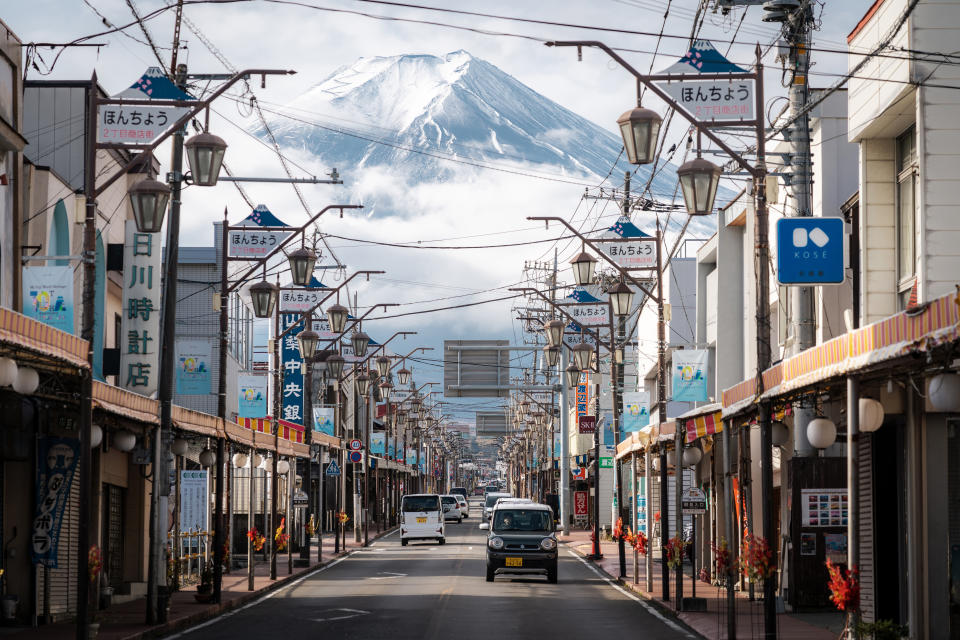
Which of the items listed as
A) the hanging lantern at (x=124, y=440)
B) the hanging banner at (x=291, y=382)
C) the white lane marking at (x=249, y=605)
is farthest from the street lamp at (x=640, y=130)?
the hanging banner at (x=291, y=382)

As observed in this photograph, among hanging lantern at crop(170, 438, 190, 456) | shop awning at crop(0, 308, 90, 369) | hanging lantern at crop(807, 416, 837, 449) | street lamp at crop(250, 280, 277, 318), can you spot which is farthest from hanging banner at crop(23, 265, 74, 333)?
hanging lantern at crop(807, 416, 837, 449)

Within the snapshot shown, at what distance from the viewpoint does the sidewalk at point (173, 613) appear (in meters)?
21.6

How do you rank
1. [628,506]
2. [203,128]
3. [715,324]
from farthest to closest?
[628,506]
[715,324]
[203,128]

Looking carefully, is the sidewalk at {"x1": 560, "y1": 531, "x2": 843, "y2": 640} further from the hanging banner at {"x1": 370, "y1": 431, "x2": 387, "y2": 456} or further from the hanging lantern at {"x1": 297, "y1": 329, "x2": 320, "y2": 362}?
the hanging banner at {"x1": 370, "y1": 431, "x2": 387, "y2": 456}

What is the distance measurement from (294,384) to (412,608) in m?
34.3

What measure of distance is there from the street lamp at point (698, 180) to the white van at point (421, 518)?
40.3 meters

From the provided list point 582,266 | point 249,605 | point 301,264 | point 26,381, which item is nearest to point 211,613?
point 249,605

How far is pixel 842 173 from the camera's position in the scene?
1123 inches

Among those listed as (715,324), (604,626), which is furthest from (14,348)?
(715,324)

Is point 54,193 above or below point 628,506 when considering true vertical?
above

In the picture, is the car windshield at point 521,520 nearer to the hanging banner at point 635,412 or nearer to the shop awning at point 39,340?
the hanging banner at point 635,412

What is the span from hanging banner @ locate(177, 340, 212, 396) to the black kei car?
8295 millimetres

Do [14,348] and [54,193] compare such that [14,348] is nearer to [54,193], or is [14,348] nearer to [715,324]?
[54,193]

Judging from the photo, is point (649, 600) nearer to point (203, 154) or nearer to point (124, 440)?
point (124, 440)
